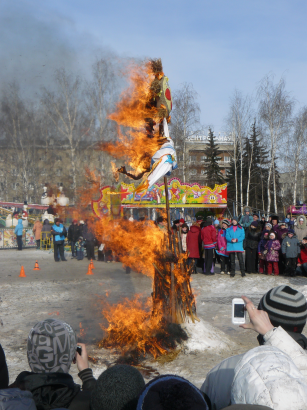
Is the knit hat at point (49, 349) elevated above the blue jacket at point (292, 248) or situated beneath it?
elevated above

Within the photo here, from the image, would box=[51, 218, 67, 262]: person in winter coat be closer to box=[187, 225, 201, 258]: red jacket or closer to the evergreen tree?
box=[187, 225, 201, 258]: red jacket

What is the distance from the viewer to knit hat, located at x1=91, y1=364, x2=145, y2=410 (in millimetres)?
1576

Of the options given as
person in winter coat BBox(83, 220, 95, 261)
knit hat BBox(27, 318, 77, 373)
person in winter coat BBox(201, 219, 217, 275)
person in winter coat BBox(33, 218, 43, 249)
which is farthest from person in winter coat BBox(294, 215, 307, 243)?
person in winter coat BBox(33, 218, 43, 249)

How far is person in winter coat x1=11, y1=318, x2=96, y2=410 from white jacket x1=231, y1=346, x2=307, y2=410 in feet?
2.96

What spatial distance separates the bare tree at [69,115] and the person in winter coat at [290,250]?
21.6 ft

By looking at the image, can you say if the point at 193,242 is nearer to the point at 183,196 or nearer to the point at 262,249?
the point at 262,249

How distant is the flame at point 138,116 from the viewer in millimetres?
5594

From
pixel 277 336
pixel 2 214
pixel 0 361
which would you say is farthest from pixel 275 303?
pixel 2 214

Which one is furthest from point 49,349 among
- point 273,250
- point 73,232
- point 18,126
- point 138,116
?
point 73,232

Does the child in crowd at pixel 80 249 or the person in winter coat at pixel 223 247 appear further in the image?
the child in crowd at pixel 80 249

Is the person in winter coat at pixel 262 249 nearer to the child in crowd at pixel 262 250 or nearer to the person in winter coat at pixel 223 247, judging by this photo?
the child in crowd at pixel 262 250

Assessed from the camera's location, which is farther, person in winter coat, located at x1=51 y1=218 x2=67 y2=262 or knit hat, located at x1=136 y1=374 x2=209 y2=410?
person in winter coat, located at x1=51 y1=218 x2=67 y2=262

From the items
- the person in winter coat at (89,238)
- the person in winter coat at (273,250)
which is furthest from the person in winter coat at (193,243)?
the person in winter coat at (89,238)

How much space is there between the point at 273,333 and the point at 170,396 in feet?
2.35
